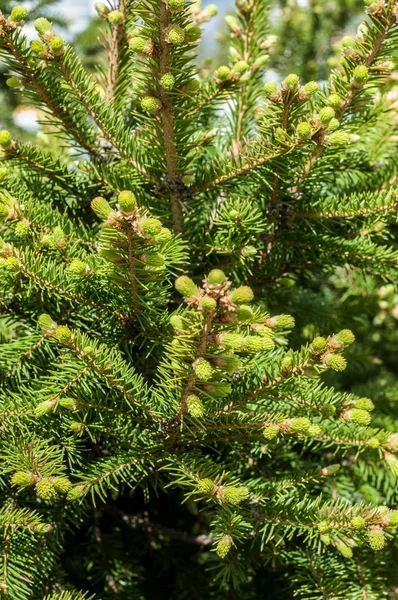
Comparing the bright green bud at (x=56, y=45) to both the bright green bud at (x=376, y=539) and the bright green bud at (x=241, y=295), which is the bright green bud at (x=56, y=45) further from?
the bright green bud at (x=376, y=539)

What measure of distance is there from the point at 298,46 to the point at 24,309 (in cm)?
106

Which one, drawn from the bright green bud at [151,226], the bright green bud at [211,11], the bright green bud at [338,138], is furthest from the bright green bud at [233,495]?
the bright green bud at [211,11]

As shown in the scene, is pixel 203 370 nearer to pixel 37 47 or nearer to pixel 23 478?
pixel 23 478

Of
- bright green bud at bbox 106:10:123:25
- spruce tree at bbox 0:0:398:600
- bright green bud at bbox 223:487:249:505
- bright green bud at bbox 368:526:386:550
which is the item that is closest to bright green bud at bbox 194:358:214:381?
spruce tree at bbox 0:0:398:600

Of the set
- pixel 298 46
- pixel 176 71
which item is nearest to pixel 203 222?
pixel 176 71

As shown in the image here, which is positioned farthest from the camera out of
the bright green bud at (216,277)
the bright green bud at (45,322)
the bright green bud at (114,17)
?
the bright green bud at (114,17)

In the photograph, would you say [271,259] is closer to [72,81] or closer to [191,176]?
[191,176]

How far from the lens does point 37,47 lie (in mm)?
532

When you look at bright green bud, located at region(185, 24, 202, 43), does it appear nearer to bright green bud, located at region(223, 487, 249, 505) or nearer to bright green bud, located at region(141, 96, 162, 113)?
bright green bud, located at region(141, 96, 162, 113)

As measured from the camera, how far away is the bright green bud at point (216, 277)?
392 mm

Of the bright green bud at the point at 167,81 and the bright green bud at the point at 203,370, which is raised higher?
the bright green bud at the point at 167,81

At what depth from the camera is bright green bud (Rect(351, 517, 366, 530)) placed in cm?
50

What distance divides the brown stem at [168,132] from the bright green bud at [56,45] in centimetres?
10

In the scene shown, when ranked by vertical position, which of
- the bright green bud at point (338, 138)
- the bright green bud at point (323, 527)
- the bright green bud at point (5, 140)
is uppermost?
the bright green bud at point (338, 138)
